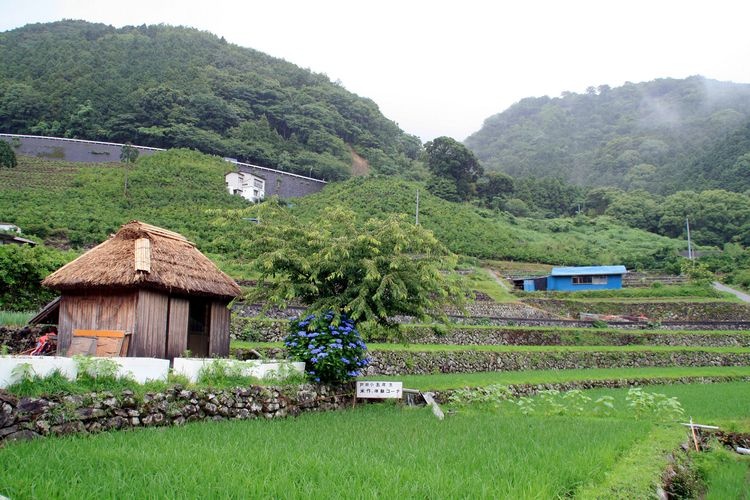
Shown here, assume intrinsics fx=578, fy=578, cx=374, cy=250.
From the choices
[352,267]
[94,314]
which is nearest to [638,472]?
[352,267]

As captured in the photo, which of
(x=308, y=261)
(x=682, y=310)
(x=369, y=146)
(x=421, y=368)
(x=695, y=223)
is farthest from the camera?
(x=369, y=146)

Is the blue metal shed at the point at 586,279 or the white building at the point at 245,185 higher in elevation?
the white building at the point at 245,185

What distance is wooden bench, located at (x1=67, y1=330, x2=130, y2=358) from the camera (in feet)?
38.8

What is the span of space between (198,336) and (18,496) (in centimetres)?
959

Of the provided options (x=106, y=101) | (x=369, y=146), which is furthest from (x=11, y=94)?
(x=369, y=146)

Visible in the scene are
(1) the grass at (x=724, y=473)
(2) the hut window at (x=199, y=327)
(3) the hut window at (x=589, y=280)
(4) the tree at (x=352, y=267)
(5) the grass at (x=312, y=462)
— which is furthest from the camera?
(3) the hut window at (x=589, y=280)

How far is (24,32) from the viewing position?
9812 centimetres

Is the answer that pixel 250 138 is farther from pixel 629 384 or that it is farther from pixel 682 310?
pixel 629 384

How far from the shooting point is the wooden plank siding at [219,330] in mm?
14215

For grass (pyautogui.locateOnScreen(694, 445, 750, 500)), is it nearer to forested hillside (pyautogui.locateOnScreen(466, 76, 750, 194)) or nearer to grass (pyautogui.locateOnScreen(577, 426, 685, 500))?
grass (pyautogui.locateOnScreen(577, 426, 685, 500))

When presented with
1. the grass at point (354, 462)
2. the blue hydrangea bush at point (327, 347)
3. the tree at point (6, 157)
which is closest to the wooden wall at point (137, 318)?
the blue hydrangea bush at point (327, 347)

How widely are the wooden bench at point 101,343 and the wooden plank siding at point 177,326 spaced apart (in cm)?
117

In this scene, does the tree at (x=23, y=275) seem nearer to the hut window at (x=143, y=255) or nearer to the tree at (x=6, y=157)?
the hut window at (x=143, y=255)

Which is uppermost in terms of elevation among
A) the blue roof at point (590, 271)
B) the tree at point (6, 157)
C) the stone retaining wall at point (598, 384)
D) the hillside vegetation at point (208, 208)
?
the tree at point (6, 157)
